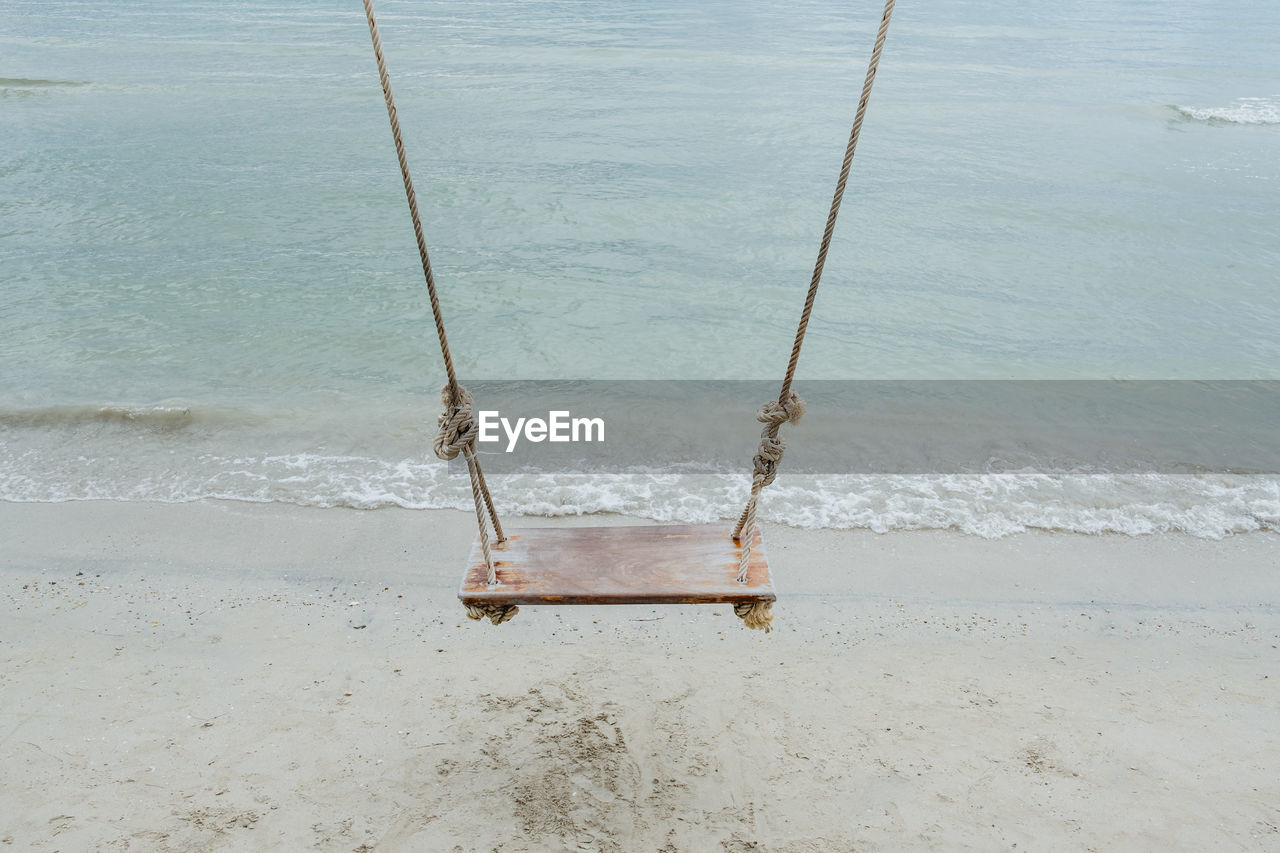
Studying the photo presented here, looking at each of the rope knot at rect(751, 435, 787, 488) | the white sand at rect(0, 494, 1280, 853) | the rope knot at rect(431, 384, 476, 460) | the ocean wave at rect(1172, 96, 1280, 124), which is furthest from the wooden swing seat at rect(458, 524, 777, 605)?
the ocean wave at rect(1172, 96, 1280, 124)

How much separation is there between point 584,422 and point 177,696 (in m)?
3.15

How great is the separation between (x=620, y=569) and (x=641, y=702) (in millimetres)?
918

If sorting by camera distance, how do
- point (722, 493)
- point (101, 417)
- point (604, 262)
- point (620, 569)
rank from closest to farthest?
point (620, 569) < point (722, 493) < point (101, 417) < point (604, 262)

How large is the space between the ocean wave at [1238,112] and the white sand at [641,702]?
12.0 m

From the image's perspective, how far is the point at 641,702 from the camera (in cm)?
335

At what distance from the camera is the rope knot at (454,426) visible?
272 cm

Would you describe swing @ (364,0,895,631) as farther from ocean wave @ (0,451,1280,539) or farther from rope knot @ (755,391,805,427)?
ocean wave @ (0,451,1280,539)

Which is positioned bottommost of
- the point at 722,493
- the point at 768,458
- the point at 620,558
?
the point at 722,493

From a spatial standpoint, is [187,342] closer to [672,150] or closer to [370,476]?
[370,476]

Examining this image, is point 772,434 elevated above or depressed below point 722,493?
above

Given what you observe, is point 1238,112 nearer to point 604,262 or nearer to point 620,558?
point 604,262

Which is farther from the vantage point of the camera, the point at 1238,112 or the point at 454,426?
the point at 1238,112

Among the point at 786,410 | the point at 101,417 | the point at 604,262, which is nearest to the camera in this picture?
the point at 786,410

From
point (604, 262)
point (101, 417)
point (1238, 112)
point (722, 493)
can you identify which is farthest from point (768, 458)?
point (1238, 112)
